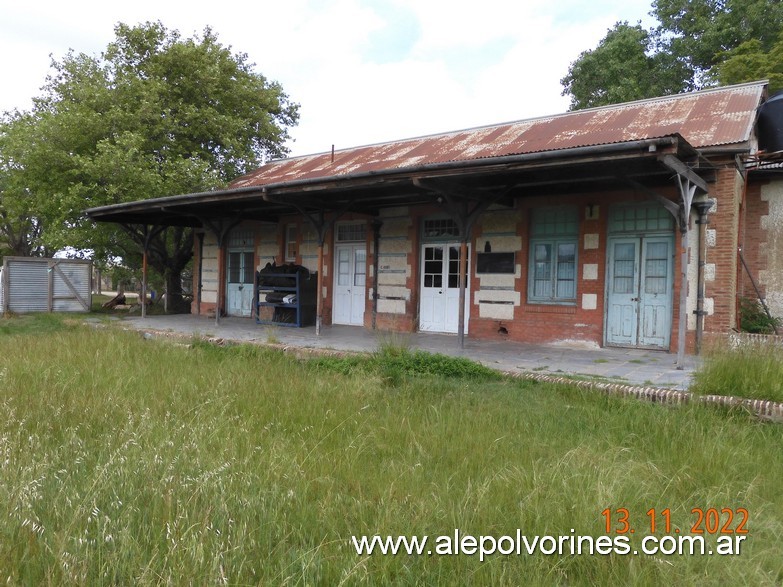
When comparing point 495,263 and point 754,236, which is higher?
point 754,236

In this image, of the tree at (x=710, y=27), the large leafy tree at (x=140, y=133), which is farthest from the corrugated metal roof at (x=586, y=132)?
the tree at (x=710, y=27)

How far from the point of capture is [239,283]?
15.1 metres

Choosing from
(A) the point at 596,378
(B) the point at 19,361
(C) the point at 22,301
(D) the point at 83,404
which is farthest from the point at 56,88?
(A) the point at 596,378

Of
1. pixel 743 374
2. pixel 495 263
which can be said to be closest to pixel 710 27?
pixel 495 263

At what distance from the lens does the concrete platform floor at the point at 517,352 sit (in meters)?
6.59

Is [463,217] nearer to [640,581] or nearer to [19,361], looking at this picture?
[19,361]

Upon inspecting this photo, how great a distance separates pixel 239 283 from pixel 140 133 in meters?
5.70

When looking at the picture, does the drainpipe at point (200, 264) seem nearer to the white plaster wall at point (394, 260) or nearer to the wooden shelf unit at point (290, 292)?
the wooden shelf unit at point (290, 292)

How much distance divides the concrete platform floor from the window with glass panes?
39.4 inches

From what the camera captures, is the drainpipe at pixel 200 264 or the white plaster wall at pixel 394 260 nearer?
the white plaster wall at pixel 394 260

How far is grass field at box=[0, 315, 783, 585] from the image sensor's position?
6.91ft

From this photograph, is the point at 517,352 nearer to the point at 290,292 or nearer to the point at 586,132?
the point at 586,132

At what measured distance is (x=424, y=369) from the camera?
6238 millimetres

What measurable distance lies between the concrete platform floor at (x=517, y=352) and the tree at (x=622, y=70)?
14.4 metres
